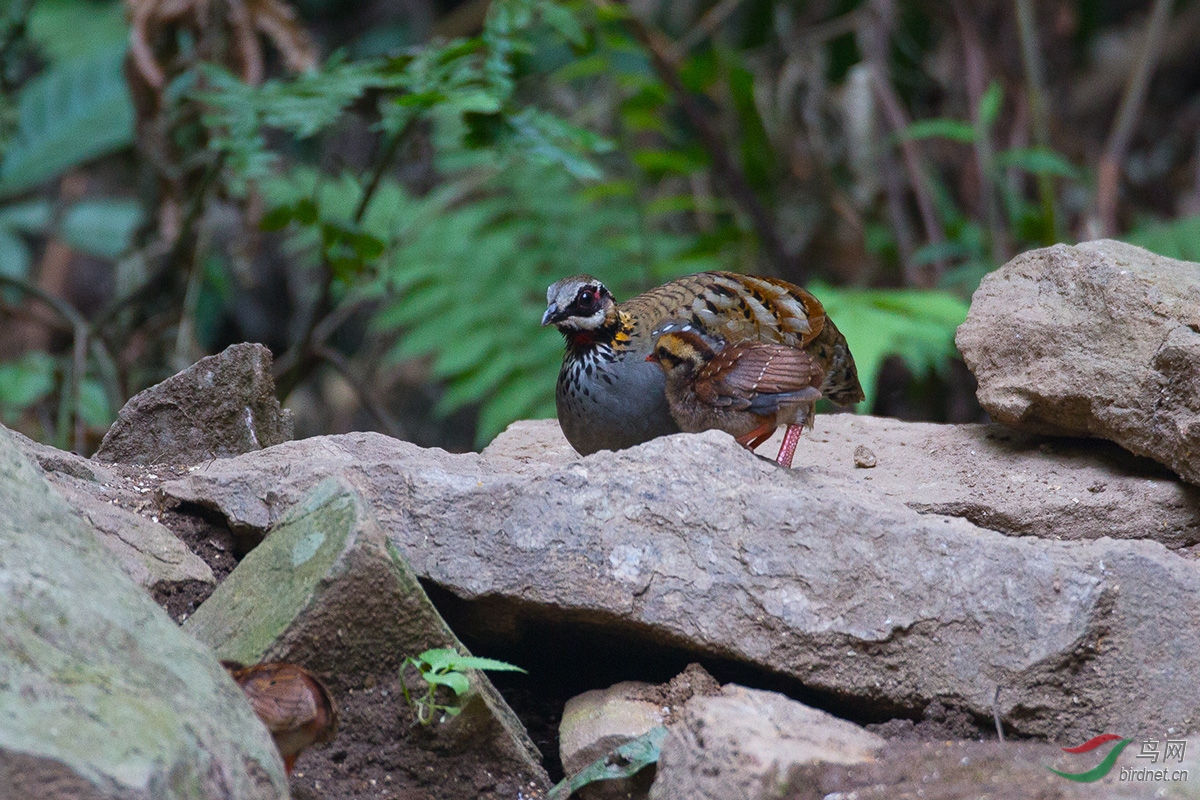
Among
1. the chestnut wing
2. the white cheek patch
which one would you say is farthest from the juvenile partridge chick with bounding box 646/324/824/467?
the white cheek patch

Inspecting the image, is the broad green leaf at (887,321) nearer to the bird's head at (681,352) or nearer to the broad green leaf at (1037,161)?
the broad green leaf at (1037,161)

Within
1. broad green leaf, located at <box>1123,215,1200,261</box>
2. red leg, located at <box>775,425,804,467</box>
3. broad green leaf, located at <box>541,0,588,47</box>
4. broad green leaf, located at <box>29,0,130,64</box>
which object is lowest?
red leg, located at <box>775,425,804,467</box>

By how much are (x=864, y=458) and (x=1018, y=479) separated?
508 millimetres

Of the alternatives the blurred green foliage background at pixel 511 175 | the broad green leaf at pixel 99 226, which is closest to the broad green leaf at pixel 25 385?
the blurred green foliage background at pixel 511 175

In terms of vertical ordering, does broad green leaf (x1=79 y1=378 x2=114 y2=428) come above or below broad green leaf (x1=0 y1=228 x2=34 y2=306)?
below

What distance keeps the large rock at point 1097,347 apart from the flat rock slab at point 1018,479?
11cm

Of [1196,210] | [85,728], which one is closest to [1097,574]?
[85,728]

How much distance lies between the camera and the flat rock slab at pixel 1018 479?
3.59 meters

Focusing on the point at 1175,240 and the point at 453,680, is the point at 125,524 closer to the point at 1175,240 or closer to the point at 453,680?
the point at 453,680

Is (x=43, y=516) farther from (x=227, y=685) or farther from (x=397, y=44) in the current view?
(x=397, y=44)

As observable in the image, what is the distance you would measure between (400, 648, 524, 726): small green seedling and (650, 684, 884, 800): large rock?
1.65 feet

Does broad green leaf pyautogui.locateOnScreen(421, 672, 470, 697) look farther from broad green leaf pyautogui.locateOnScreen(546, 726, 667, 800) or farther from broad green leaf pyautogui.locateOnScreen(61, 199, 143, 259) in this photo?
broad green leaf pyautogui.locateOnScreen(61, 199, 143, 259)

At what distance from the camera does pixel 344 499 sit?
289 cm

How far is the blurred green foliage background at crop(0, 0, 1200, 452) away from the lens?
5.87 m
